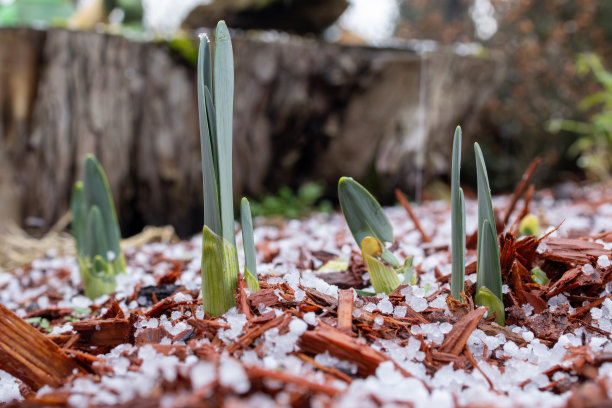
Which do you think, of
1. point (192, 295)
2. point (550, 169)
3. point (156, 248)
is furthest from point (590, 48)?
point (192, 295)

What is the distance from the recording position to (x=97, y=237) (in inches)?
51.3

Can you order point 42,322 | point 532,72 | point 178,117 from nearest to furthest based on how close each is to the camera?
point 42,322
point 178,117
point 532,72

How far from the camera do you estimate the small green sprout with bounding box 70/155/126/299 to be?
1.30 metres

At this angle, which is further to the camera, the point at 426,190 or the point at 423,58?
the point at 426,190

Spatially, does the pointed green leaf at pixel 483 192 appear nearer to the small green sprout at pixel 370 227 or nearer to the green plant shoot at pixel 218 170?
the small green sprout at pixel 370 227

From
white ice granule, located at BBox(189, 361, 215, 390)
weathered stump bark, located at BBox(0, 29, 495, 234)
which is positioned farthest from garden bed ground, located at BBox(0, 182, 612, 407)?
weathered stump bark, located at BBox(0, 29, 495, 234)

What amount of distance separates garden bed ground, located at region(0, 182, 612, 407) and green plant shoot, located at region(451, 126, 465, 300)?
0.05m

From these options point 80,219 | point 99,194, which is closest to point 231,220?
point 99,194

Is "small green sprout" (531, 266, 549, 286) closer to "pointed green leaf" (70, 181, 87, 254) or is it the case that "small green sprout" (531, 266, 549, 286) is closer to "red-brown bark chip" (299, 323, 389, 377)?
"red-brown bark chip" (299, 323, 389, 377)

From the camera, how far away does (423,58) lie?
3188mm

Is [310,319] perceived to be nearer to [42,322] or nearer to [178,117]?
[42,322]

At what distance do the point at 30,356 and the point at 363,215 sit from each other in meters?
0.63

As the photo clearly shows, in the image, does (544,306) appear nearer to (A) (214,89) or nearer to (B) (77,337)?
(A) (214,89)

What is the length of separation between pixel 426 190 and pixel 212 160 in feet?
10.3
